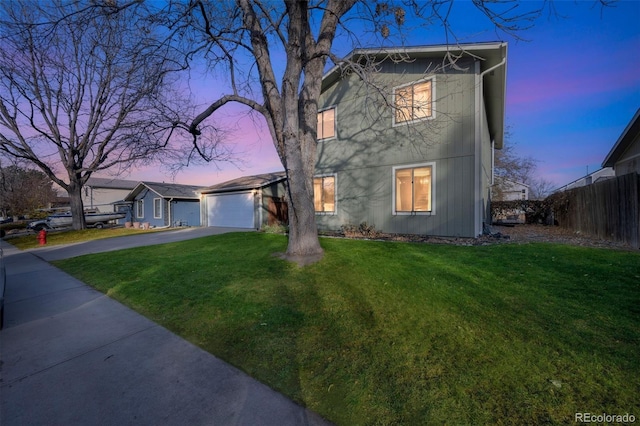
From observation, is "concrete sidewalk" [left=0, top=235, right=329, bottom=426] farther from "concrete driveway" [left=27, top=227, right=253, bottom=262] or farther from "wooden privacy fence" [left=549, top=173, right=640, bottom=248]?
"wooden privacy fence" [left=549, top=173, right=640, bottom=248]

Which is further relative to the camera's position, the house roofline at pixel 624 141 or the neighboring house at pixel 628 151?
the neighboring house at pixel 628 151

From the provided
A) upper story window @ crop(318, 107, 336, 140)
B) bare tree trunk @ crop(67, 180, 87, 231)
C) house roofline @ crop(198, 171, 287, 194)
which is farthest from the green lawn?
bare tree trunk @ crop(67, 180, 87, 231)

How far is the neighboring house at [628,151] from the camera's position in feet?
34.9

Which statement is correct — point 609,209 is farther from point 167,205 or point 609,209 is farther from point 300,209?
point 167,205

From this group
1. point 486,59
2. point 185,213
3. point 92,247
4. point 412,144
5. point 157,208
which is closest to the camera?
point 486,59

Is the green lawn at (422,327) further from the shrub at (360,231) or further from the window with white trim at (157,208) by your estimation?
the window with white trim at (157,208)

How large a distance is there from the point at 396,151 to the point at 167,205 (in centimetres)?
1835

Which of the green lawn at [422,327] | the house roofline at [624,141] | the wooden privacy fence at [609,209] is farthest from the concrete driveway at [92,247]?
the house roofline at [624,141]

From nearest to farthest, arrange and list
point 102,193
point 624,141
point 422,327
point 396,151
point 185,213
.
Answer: point 422,327, point 396,151, point 624,141, point 185,213, point 102,193

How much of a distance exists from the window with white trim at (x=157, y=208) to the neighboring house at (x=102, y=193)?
20564mm

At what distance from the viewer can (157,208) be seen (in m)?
21.9

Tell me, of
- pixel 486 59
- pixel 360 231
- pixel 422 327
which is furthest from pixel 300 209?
pixel 486 59

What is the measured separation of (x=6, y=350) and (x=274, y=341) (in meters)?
3.04

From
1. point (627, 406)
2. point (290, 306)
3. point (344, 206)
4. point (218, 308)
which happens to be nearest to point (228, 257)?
point (218, 308)
